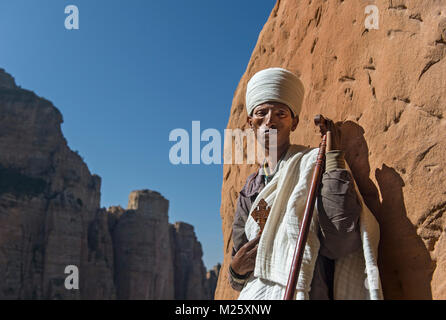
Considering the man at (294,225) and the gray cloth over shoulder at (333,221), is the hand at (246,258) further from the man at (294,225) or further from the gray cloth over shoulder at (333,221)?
the gray cloth over shoulder at (333,221)

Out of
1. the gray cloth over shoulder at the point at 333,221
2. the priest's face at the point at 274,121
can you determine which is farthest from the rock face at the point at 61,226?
the gray cloth over shoulder at the point at 333,221

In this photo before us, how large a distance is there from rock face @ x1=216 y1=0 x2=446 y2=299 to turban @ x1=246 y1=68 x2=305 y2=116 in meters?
0.36

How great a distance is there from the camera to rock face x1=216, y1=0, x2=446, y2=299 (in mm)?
2248

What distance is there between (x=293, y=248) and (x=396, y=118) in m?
0.91

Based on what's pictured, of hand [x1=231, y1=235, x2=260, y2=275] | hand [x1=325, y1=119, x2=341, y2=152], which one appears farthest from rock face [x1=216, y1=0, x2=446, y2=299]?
hand [x1=231, y1=235, x2=260, y2=275]

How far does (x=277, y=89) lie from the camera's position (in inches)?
107

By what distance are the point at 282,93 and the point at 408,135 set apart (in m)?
0.74

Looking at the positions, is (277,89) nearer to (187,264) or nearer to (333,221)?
(333,221)

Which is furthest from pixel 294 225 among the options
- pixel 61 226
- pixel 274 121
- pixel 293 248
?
pixel 61 226

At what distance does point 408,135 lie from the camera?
240 centimetres

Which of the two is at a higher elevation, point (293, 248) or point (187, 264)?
point (187, 264)

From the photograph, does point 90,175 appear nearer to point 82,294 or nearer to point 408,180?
point 82,294

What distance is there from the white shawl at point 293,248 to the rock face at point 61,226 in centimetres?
2936
